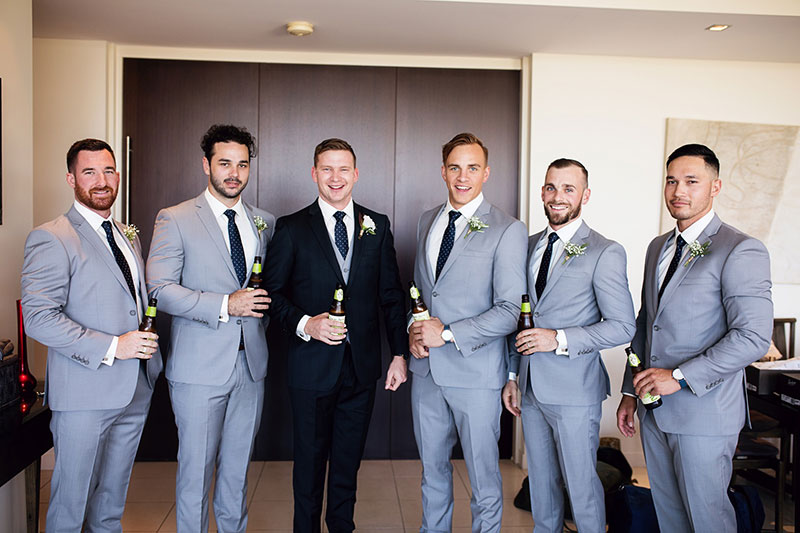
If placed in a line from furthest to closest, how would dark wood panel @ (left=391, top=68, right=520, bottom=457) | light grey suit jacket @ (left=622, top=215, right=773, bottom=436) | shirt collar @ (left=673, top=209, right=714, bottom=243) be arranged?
dark wood panel @ (left=391, top=68, right=520, bottom=457), shirt collar @ (left=673, top=209, right=714, bottom=243), light grey suit jacket @ (left=622, top=215, right=773, bottom=436)

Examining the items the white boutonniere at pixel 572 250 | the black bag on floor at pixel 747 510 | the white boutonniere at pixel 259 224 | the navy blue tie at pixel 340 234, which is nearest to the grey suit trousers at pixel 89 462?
the white boutonniere at pixel 259 224

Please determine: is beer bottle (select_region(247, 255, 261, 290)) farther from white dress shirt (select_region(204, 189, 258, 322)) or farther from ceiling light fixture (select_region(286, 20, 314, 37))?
ceiling light fixture (select_region(286, 20, 314, 37))

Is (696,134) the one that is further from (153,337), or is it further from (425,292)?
(153,337)

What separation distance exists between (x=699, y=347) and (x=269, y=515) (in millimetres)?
2692

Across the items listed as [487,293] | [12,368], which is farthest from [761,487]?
[12,368]

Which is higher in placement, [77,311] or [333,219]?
[333,219]

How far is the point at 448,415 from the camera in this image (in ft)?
10.6

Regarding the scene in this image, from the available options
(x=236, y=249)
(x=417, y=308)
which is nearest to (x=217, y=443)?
(x=236, y=249)

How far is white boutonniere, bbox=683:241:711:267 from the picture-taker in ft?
9.14

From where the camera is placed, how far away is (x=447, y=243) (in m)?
3.25

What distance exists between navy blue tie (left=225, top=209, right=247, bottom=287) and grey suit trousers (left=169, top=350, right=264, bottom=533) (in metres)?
0.39

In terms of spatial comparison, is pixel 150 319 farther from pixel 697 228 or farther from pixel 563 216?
pixel 697 228

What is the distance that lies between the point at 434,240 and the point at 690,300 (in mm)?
1233

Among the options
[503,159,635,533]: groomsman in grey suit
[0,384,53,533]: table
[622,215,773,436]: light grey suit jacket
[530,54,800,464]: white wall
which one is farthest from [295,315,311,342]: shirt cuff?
[530,54,800,464]: white wall
